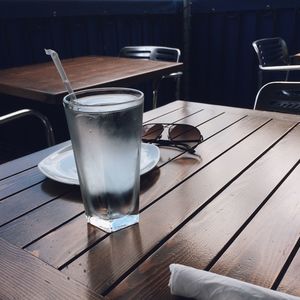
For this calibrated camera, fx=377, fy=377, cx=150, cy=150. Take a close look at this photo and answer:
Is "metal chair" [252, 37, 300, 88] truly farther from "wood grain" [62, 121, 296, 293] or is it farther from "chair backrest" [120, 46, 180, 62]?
"wood grain" [62, 121, 296, 293]

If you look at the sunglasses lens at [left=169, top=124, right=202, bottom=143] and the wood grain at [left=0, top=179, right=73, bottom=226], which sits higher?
the sunglasses lens at [left=169, top=124, right=202, bottom=143]

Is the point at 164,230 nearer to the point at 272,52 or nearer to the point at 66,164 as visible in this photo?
the point at 66,164

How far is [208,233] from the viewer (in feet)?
1.94

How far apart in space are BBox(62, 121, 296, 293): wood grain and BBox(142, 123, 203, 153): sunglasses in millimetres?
105

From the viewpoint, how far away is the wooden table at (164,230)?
1.62 feet

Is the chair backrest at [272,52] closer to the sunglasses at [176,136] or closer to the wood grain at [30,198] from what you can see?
the sunglasses at [176,136]

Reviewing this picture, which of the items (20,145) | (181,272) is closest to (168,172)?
(181,272)

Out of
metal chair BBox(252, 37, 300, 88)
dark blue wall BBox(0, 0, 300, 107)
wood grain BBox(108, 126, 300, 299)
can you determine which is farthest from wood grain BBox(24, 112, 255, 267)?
dark blue wall BBox(0, 0, 300, 107)

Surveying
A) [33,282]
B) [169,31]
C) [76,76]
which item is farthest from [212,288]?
[169,31]

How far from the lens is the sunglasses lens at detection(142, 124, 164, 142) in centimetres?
99

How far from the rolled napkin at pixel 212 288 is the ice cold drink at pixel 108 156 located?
0.16 metres

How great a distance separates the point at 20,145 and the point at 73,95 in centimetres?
213

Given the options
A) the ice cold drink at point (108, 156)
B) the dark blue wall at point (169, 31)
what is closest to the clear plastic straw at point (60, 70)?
the ice cold drink at point (108, 156)

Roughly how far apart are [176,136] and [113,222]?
0.44m
